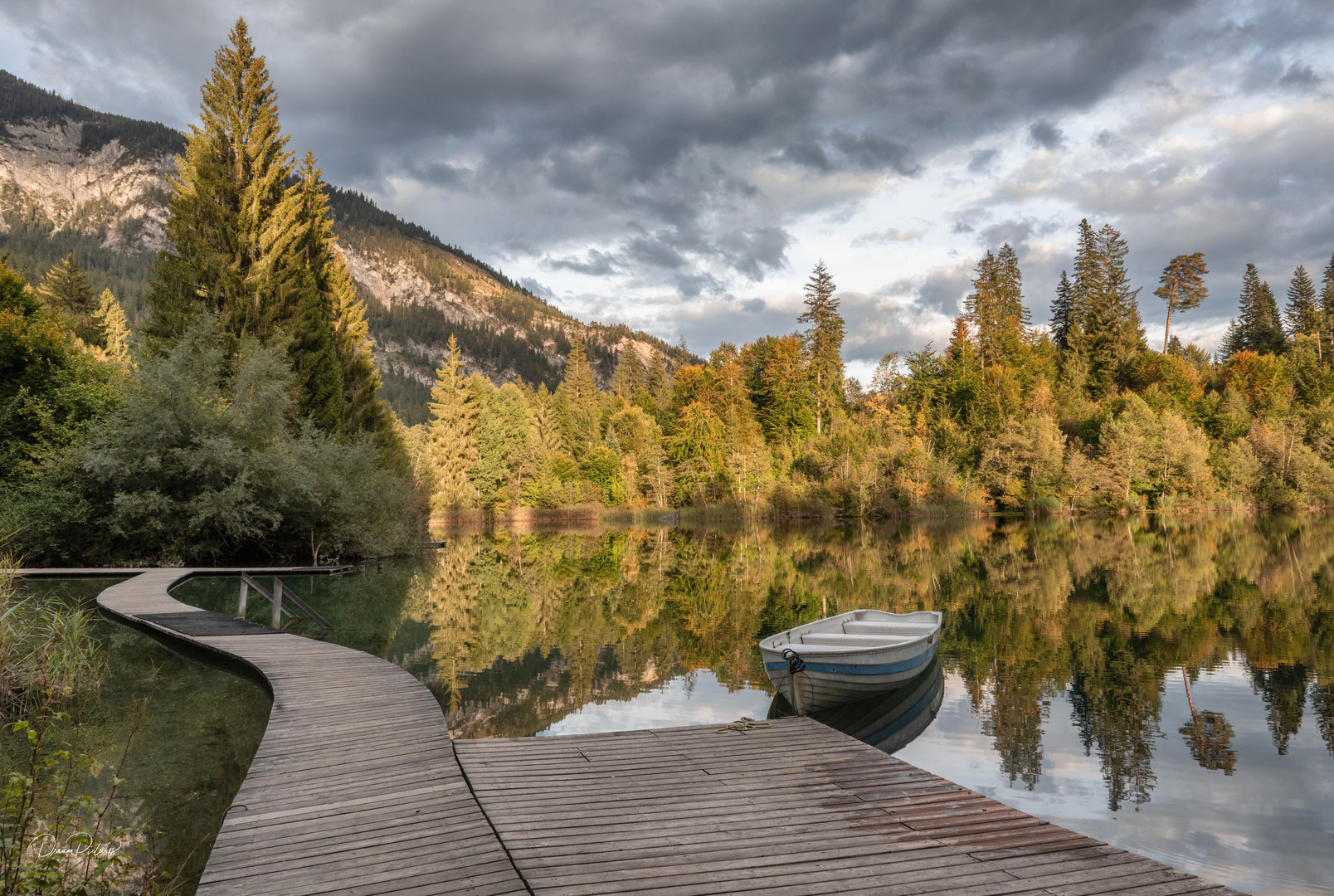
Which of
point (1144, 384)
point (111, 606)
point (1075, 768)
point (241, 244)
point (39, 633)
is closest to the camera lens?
point (1075, 768)

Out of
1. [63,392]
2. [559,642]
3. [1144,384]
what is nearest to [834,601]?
[559,642]

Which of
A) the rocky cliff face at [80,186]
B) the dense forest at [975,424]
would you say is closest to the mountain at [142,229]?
the rocky cliff face at [80,186]

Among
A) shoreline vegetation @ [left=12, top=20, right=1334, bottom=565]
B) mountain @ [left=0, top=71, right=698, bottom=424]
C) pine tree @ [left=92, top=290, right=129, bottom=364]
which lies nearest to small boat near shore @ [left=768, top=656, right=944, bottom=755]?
shoreline vegetation @ [left=12, top=20, right=1334, bottom=565]

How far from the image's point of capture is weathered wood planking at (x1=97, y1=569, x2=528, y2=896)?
14.5 feet

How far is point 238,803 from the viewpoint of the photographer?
218 inches

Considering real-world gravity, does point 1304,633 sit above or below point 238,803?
below

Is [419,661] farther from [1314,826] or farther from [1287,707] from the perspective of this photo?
[1287,707]

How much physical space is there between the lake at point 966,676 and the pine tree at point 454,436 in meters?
32.1

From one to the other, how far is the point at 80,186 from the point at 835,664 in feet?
698

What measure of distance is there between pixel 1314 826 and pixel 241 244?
33.0 meters

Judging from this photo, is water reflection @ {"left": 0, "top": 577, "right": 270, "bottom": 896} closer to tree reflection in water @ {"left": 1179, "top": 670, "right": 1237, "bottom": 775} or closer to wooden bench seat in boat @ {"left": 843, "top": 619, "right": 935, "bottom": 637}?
wooden bench seat in boat @ {"left": 843, "top": 619, "right": 935, "bottom": 637}

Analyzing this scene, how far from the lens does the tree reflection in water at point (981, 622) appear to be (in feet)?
36.5

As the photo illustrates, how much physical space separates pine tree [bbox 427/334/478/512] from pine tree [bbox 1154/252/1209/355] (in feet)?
222

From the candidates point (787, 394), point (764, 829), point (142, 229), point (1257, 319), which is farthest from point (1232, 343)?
point (142, 229)
